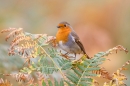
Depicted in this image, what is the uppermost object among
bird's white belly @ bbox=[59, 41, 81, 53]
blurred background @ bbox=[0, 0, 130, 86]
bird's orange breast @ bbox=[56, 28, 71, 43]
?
blurred background @ bbox=[0, 0, 130, 86]

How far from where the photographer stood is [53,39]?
8.13 feet

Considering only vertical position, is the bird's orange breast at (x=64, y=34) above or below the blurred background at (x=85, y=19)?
below

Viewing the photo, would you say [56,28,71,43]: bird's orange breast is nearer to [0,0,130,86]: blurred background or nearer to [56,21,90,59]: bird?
[56,21,90,59]: bird

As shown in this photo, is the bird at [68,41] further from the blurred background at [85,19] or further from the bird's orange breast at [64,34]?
the blurred background at [85,19]

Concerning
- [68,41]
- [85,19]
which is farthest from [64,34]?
[85,19]

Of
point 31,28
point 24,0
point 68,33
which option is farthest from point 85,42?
point 24,0

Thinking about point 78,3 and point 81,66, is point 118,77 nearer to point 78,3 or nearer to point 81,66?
point 81,66

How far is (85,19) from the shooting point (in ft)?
24.9

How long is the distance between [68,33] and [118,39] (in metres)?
3.19

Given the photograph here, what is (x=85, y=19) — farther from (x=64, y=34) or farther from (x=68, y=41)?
(x=64, y=34)

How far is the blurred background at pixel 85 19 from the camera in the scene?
245 inches

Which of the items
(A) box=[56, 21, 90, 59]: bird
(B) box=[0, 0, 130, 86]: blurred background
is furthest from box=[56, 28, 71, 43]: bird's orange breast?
(B) box=[0, 0, 130, 86]: blurred background

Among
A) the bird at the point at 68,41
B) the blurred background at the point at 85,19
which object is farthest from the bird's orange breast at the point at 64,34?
the blurred background at the point at 85,19

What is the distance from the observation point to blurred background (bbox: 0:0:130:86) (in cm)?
623
